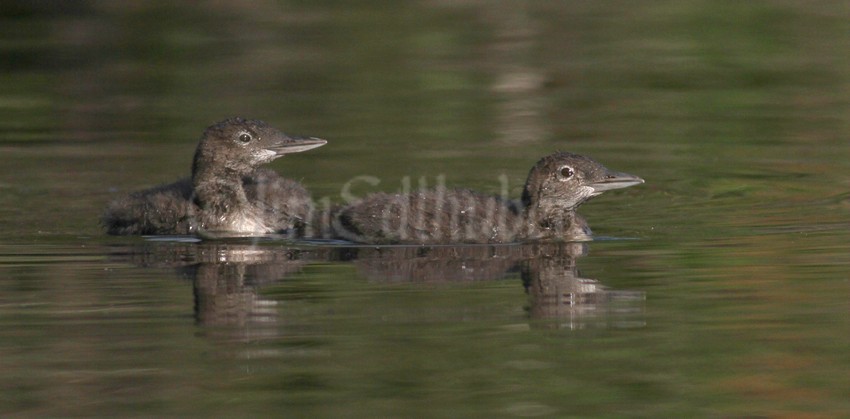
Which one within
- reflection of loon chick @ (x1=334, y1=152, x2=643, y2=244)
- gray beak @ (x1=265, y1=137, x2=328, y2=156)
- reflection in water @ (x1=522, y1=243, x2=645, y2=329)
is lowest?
reflection in water @ (x1=522, y1=243, x2=645, y2=329)

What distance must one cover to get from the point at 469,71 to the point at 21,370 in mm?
10082

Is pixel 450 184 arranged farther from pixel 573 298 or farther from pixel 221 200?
pixel 573 298

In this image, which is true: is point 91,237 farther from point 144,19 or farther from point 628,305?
point 144,19

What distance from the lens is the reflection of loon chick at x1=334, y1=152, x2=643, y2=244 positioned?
348 inches

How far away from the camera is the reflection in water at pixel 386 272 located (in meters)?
6.81

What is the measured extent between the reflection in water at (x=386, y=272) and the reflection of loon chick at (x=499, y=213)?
0.17 m

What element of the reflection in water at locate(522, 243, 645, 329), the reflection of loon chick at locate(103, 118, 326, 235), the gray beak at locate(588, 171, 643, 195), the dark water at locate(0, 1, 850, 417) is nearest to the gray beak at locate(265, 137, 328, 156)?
the reflection of loon chick at locate(103, 118, 326, 235)

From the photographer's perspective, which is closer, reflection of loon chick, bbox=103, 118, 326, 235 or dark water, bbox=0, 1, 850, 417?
dark water, bbox=0, 1, 850, 417

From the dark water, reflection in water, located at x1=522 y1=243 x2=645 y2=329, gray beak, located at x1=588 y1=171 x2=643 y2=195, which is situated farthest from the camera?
gray beak, located at x1=588 y1=171 x2=643 y2=195

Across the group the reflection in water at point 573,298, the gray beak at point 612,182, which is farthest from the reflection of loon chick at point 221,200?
the reflection in water at point 573,298

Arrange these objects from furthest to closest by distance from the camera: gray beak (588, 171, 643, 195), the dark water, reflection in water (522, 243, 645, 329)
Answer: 1. gray beak (588, 171, 643, 195)
2. reflection in water (522, 243, 645, 329)
3. the dark water

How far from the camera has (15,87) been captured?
51.1 ft

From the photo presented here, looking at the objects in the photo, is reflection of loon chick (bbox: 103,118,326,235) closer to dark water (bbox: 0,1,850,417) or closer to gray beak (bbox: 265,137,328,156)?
gray beak (bbox: 265,137,328,156)

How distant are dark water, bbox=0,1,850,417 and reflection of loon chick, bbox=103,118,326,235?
0.34 metres
